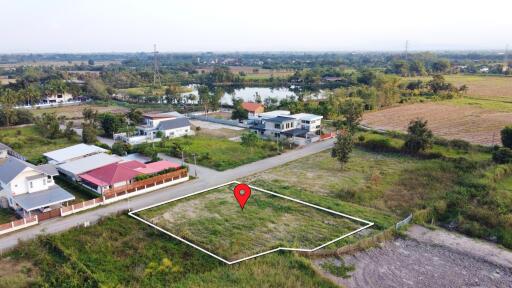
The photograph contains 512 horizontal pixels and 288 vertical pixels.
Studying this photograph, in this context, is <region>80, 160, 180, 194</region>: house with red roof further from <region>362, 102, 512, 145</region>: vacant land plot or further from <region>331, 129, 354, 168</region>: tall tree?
<region>362, 102, 512, 145</region>: vacant land plot

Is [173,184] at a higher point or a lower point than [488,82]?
lower

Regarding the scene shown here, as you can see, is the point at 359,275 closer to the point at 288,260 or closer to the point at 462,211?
the point at 288,260

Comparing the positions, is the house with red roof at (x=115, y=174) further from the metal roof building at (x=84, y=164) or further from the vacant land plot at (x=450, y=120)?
the vacant land plot at (x=450, y=120)

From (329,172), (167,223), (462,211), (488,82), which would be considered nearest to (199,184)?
(167,223)

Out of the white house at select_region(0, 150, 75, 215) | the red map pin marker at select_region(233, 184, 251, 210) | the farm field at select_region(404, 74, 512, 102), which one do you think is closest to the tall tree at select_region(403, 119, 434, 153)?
the red map pin marker at select_region(233, 184, 251, 210)

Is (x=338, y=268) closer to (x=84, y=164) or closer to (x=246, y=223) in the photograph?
(x=246, y=223)

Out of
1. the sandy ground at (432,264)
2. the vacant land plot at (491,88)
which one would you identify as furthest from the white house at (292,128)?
the vacant land plot at (491,88)

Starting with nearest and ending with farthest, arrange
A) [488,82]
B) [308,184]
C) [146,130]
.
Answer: [308,184], [146,130], [488,82]
